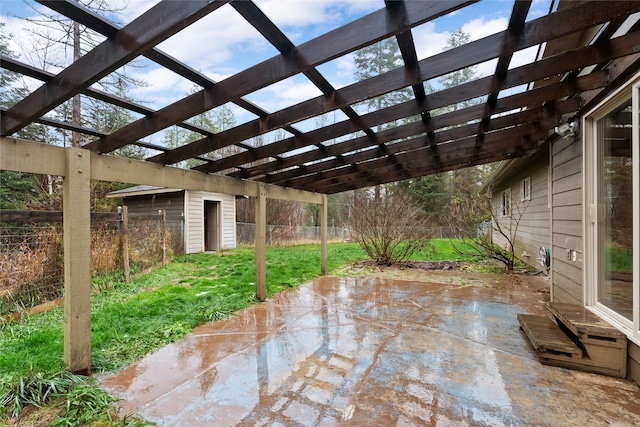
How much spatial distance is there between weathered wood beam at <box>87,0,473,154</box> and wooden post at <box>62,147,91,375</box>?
543 millimetres

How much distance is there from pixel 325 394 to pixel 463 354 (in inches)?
57.4

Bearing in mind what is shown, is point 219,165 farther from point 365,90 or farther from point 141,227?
point 141,227

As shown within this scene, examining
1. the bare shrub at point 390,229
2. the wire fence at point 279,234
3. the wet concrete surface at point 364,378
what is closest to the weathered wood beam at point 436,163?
the bare shrub at point 390,229

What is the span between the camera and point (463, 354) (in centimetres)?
293

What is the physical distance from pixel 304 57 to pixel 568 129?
3.17 metres

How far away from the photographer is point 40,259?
4.12 m

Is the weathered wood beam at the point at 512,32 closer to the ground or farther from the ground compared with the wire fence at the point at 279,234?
farther from the ground

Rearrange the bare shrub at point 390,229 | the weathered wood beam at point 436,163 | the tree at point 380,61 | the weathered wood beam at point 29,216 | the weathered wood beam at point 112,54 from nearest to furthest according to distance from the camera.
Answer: the weathered wood beam at point 112,54, the weathered wood beam at point 29,216, the weathered wood beam at point 436,163, the bare shrub at point 390,229, the tree at point 380,61

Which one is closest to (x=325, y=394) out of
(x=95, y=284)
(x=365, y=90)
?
(x=365, y=90)

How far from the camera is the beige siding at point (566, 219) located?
135 inches

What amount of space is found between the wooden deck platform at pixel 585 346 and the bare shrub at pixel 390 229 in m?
5.26

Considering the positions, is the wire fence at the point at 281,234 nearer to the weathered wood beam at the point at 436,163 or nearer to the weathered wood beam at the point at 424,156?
the weathered wood beam at the point at 436,163

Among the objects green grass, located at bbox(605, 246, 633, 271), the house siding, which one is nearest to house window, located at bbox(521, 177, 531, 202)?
green grass, located at bbox(605, 246, 633, 271)

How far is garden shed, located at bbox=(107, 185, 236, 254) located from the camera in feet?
34.0
